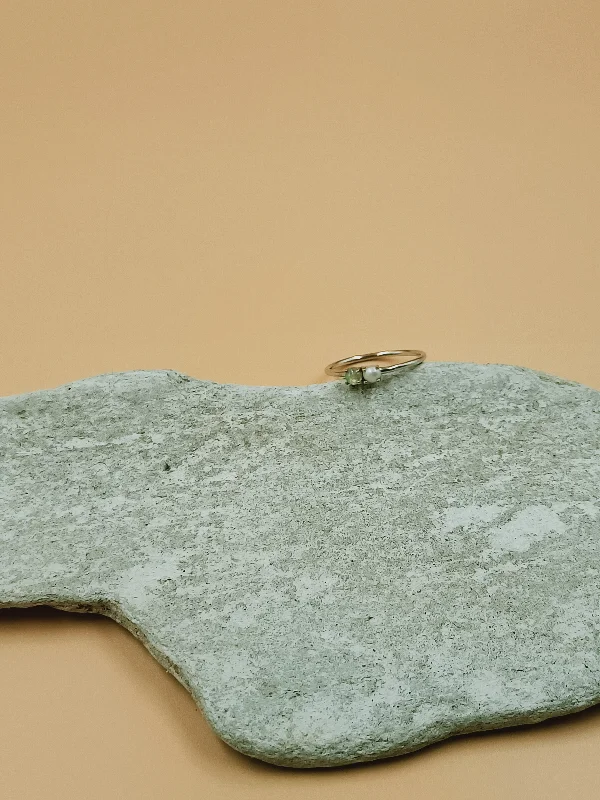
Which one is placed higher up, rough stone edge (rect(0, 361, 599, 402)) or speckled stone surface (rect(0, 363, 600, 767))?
rough stone edge (rect(0, 361, 599, 402))

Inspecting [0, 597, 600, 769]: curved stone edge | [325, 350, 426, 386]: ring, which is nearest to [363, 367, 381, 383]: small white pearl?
[325, 350, 426, 386]: ring

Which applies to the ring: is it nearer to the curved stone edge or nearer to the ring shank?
the ring shank

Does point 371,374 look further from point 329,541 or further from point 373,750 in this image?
point 373,750

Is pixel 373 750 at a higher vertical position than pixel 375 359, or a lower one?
lower

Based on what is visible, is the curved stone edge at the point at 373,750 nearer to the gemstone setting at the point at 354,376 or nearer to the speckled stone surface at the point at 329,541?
the speckled stone surface at the point at 329,541

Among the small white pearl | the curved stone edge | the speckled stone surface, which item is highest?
the small white pearl

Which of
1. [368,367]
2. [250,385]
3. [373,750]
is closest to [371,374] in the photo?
[368,367]

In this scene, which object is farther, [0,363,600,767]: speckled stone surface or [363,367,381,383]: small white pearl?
[363,367,381,383]: small white pearl
